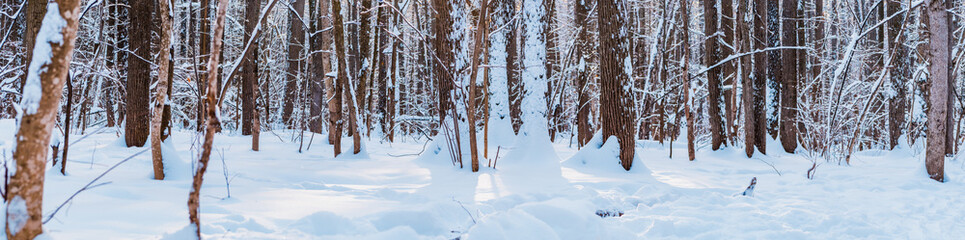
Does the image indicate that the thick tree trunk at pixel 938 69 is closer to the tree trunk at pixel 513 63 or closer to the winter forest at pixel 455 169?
the winter forest at pixel 455 169

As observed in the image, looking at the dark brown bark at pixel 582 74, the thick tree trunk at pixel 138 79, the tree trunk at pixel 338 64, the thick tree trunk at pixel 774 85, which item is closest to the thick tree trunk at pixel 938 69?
the dark brown bark at pixel 582 74

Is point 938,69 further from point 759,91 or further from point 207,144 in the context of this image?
point 207,144

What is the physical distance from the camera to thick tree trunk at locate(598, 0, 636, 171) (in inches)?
239

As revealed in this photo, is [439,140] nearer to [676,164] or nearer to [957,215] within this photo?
[676,164]

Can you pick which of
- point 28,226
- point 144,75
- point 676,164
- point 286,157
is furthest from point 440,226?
point 676,164

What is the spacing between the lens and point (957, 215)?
377cm

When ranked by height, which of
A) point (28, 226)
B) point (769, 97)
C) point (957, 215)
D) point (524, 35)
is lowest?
point (957, 215)

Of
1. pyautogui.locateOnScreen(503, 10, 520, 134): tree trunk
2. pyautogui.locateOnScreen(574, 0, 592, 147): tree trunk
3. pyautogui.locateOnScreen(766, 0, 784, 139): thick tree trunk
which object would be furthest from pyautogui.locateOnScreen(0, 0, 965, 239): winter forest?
pyautogui.locateOnScreen(766, 0, 784, 139): thick tree trunk

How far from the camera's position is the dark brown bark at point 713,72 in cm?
819

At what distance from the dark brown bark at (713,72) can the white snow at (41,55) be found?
7.92 metres

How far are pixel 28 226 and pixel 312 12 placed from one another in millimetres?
5700

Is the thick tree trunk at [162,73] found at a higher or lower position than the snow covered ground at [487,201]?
higher

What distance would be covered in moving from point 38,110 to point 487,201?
2537 mm

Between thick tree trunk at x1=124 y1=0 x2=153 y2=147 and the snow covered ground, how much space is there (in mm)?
262
